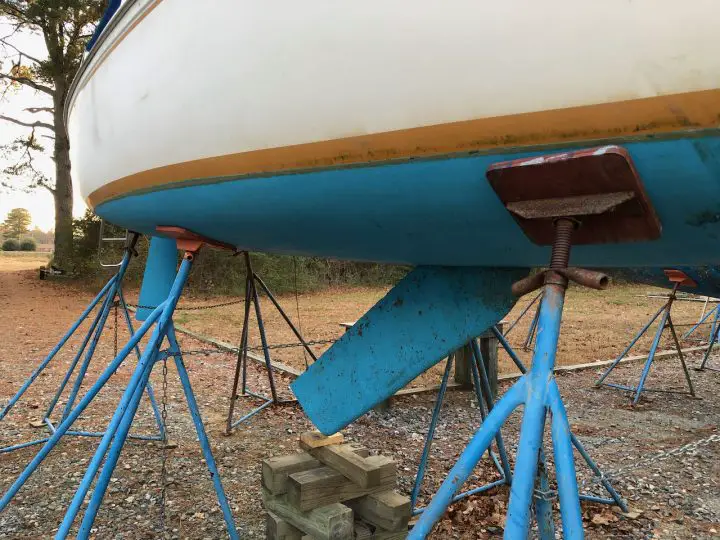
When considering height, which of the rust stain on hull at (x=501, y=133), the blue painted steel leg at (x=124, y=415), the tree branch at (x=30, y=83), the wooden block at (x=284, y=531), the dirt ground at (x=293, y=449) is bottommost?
the dirt ground at (x=293, y=449)

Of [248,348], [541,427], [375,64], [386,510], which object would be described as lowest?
[386,510]

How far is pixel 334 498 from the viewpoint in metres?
2.46

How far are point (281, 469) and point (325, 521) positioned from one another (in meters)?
0.37

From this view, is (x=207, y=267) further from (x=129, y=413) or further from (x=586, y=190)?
(x=586, y=190)

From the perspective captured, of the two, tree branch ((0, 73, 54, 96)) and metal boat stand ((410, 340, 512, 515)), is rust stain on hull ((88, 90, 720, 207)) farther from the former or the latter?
tree branch ((0, 73, 54, 96))

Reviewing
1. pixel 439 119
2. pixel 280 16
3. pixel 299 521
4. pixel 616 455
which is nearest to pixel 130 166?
pixel 280 16

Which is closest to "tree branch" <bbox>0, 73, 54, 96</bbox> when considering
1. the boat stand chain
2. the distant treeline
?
the distant treeline

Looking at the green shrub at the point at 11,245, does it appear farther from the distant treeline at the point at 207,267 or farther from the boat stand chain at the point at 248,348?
the boat stand chain at the point at 248,348

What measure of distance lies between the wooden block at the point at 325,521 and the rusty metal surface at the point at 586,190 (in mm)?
1624

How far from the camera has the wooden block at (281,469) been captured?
2537 mm

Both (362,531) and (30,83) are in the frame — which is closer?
(362,531)

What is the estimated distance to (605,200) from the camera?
43.9 inches

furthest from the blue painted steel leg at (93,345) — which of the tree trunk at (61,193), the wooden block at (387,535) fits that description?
the tree trunk at (61,193)

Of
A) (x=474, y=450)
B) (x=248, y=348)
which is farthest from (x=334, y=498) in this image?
(x=248, y=348)
